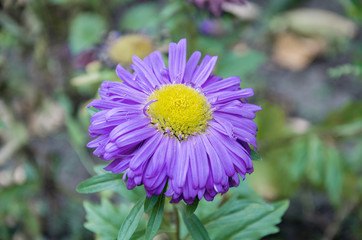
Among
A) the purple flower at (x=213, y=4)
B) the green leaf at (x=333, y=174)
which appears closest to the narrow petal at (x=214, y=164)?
the purple flower at (x=213, y=4)

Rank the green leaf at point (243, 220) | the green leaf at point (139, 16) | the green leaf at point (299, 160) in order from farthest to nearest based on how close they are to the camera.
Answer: the green leaf at point (139, 16) → the green leaf at point (299, 160) → the green leaf at point (243, 220)

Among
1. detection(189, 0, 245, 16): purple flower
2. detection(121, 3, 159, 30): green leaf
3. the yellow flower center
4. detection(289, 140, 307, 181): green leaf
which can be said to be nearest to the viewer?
the yellow flower center

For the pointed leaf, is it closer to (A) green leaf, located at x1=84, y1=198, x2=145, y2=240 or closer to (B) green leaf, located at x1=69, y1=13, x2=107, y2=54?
(A) green leaf, located at x1=84, y1=198, x2=145, y2=240

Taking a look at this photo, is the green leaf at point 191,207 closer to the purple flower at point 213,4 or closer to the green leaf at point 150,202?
the green leaf at point 150,202

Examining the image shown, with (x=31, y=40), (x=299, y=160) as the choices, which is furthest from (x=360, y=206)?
(x=31, y=40)

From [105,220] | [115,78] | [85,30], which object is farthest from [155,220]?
[85,30]

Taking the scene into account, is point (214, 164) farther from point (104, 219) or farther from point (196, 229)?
point (104, 219)

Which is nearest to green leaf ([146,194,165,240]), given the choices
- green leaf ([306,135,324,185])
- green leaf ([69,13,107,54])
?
green leaf ([306,135,324,185])
